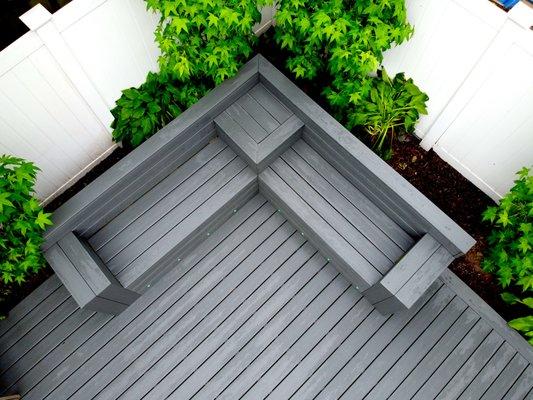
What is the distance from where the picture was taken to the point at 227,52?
11.8ft

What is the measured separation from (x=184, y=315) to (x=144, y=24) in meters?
→ 2.81

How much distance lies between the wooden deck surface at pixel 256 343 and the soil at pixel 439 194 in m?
0.42

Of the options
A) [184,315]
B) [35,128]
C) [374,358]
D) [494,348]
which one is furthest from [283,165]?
[494,348]

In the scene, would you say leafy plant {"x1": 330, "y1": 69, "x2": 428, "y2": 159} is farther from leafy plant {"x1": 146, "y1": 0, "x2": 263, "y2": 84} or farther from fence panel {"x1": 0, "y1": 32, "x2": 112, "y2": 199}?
fence panel {"x1": 0, "y1": 32, "x2": 112, "y2": 199}

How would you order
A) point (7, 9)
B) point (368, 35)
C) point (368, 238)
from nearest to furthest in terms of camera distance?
point (368, 35) → point (368, 238) → point (7, 9)

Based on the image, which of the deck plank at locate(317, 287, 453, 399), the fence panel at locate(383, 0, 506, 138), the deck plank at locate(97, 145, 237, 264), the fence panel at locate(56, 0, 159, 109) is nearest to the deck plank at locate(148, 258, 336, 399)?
the deck plank at locate(317, 287, 453, 399)

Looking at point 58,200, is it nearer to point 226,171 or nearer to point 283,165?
point 226,171

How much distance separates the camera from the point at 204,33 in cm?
348

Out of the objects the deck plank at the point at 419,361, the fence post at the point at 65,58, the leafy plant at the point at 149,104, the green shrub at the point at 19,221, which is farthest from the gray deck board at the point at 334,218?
the green shrub at the point at 19,221

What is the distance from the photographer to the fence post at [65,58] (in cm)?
304

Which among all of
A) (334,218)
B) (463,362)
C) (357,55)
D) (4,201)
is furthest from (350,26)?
(463,362)

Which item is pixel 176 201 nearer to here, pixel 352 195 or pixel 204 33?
pixel 204 33

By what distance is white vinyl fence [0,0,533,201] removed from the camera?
3.22 meters

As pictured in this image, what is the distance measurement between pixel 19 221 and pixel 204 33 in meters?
2.17
